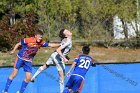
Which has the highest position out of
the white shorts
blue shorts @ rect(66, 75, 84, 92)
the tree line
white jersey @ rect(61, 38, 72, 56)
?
white jersey @ rect(61, 38, 72, 56)

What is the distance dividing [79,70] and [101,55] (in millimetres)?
12451

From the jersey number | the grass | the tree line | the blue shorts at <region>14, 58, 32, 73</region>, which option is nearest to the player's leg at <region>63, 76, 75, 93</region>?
the jersey number

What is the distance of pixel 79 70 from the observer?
469 inches

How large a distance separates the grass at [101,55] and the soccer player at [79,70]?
9362mm

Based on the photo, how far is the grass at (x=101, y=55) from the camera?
73.0 ft

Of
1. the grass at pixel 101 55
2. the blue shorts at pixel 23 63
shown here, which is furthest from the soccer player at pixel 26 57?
the grass at pixel 101 55

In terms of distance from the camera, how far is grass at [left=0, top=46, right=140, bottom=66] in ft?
73.0

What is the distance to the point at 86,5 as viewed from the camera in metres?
26.7

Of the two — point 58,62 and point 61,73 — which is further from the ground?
point 58,62

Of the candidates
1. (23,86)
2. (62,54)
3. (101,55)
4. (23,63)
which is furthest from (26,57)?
(101,55)

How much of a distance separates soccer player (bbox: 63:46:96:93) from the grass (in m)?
9.36

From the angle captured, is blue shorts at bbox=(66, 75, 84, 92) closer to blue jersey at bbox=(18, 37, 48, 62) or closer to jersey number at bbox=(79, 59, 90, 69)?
jersey number at bbox=(79, 59, 90, 69)

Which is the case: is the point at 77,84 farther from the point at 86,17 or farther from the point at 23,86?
the point at 86,17

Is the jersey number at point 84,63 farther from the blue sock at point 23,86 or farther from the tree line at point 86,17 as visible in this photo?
the tree line at point 86,17
